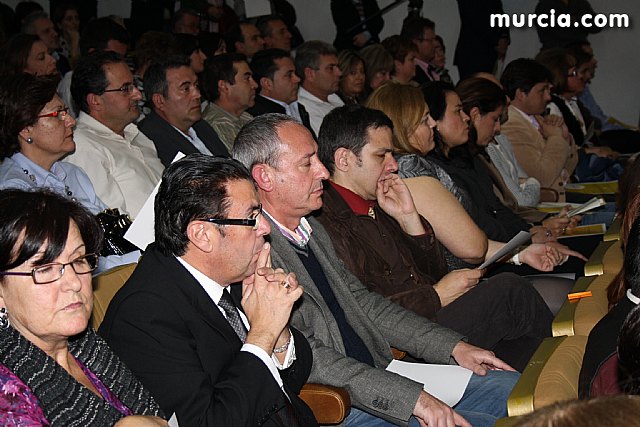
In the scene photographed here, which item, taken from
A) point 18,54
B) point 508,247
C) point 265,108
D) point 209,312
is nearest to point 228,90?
point 265,108

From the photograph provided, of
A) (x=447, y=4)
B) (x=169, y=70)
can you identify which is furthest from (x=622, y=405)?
(x=447, y=4)

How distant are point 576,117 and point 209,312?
587 centimetres

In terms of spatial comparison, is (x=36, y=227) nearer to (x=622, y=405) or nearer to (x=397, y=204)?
(x=622, y=405)

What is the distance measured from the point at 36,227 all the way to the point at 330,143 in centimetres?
165

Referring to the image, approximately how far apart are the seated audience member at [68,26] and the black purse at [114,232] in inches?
173

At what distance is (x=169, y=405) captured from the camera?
1889 millimetres

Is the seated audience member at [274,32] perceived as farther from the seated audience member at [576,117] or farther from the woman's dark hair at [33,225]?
the woman's dark hair at [33,225]

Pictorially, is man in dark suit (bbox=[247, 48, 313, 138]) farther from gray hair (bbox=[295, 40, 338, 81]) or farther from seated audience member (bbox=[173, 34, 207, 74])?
seated audience member (bbox=[173, 34, 207, 74])

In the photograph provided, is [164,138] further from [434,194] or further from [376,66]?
[376,66]

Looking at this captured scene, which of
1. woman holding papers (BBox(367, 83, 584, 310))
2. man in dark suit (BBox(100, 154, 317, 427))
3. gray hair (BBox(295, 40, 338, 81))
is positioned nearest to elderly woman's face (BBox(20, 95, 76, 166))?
woman holding papers (BBox(367, 83, 584, 310))

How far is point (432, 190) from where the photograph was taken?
11.4 feet

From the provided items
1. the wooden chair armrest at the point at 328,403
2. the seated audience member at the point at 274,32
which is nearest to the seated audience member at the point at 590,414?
the wooden chair armrest at the point at 328,403

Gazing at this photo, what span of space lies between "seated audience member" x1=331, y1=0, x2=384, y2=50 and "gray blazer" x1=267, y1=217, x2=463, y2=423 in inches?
253

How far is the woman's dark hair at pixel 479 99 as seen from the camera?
4504 mm
